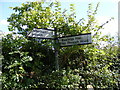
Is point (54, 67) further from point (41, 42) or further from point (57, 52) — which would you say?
point (41, 42)

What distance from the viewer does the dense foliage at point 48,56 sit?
205 cm

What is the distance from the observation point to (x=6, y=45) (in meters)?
2.11

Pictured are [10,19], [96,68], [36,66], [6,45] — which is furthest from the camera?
[96,68]

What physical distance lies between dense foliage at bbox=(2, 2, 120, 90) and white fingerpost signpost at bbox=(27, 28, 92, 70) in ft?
0.32

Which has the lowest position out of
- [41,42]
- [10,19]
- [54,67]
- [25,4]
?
[54,67]

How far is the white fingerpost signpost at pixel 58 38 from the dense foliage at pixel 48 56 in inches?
3.8

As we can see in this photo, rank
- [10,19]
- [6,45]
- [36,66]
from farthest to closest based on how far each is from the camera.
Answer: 1. [10,19]
2. [36,66]
3. [6,45]

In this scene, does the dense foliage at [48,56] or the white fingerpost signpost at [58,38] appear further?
the white fingerpost signpost at [58,38]

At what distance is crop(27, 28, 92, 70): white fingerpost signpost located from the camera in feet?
7.38

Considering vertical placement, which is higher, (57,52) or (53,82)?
(57,52)

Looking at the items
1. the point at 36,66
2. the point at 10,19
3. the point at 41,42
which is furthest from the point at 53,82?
the point at 10,19

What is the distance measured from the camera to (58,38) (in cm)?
243

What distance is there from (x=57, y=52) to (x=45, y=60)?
26 centimetres

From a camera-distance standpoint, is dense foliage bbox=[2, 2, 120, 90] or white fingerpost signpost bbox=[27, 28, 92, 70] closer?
dense foliage bbox=[2, 2, 120, 90]
